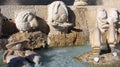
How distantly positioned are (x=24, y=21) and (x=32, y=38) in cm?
59

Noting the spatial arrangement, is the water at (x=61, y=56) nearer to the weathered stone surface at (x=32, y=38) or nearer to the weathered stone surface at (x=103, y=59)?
the weathered stone surface at (x=103, y=59)

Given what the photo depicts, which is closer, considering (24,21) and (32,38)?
(24,21)

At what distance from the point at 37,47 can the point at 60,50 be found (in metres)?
0.76

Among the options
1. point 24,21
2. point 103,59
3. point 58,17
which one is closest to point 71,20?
point 58,17

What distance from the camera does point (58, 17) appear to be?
37.2ft

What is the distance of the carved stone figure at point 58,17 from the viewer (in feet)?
37.3

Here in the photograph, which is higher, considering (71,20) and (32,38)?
(71,20)

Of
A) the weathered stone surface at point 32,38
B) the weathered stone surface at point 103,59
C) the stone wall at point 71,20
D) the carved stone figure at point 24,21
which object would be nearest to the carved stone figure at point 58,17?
the stone wall at point 71,20

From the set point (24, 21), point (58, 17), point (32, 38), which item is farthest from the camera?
point (58, 17)

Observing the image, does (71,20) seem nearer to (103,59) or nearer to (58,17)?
(58,17)

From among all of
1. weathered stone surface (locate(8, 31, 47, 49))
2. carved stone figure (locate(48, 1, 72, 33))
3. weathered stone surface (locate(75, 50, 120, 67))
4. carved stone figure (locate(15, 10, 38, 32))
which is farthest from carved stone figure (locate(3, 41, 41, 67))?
carved stone figure (locate(48, 1, 72, 33))

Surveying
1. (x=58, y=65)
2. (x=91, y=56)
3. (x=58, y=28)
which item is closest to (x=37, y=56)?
(x=58, y=65)

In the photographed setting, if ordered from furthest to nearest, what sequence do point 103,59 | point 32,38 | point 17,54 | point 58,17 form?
point 58,17
point 32,38
point 17,54
point 103,59

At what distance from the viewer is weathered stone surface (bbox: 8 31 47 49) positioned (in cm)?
1088
